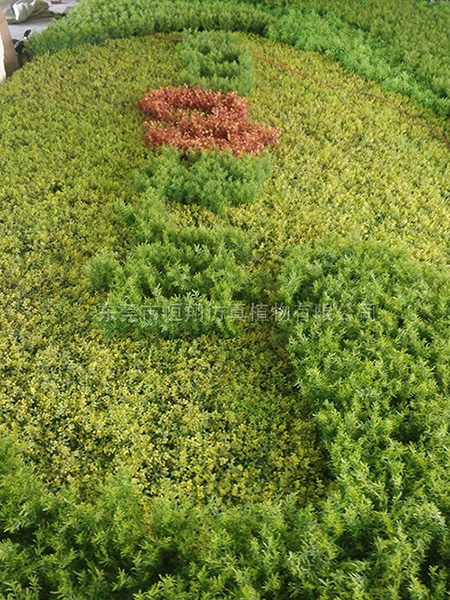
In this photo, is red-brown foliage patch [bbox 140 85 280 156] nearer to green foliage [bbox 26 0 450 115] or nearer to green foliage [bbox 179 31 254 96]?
green foliage [bbox 179 31 254 96]

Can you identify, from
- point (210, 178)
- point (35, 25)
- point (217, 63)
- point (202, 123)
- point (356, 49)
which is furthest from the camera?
point (35, 25)

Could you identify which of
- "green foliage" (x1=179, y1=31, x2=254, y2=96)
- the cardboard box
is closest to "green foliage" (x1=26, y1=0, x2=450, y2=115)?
the cardboard box

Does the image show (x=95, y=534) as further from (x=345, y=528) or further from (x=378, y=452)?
(x=378, y=452)

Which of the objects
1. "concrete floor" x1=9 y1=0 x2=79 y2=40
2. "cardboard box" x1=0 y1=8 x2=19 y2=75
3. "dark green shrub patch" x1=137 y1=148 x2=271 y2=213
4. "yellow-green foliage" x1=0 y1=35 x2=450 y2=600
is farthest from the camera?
"concrete floor" x1=9 y1=0 x2=79 y2=40

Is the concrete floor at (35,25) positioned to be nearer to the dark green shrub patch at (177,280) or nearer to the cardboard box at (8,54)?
the cardboard box at (8,54)

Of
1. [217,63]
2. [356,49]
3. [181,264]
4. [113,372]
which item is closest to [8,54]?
[217,63]

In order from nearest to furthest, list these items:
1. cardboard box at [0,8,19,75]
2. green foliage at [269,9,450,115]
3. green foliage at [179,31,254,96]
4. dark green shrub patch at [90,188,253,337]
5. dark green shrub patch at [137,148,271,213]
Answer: dark green shrub patch at [90,188,253,337] < dark green shrub patch at [137,148,271,213] < green foliage at [179,31,254,96] < green foliage at [269,9,450,115] < cardboard box at [0,8,19,75]

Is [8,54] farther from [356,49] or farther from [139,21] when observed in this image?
[356,49]
